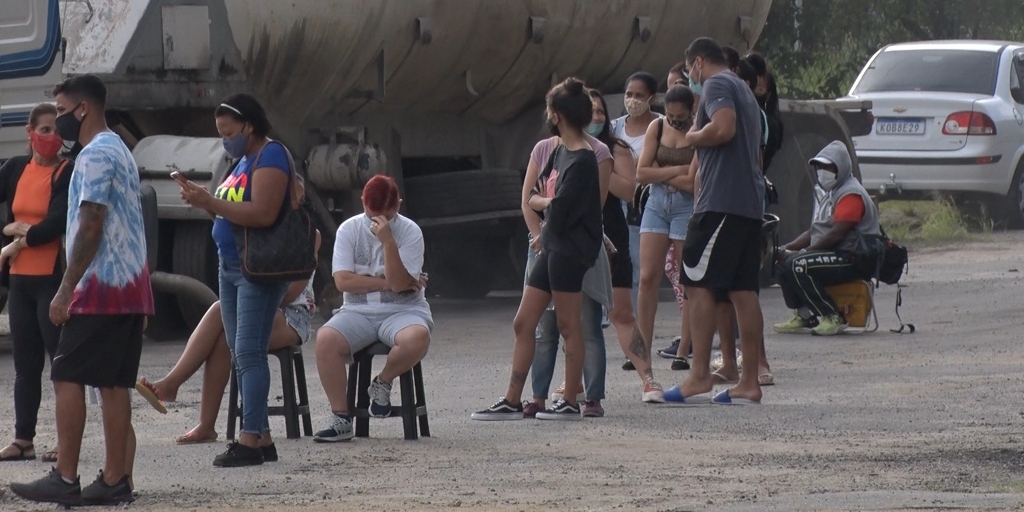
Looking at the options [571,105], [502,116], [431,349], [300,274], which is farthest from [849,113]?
[300,274]

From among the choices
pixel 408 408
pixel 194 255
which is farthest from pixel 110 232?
pixel 194 255

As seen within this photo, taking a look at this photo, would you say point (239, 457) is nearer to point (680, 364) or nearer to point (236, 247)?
point (236, 247)

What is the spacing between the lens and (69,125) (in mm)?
6555

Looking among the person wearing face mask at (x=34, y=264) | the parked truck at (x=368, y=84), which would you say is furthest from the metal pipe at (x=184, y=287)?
the person wearing face mask at (x=34, y=264)

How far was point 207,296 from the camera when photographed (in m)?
11.3

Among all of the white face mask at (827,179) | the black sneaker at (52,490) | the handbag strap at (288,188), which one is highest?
the handbag strap at (288,188)

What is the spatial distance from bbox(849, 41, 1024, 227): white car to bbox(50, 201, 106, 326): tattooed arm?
13111 mm

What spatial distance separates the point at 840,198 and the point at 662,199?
2.09 m

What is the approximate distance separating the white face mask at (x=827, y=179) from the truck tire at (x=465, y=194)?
10.1ft

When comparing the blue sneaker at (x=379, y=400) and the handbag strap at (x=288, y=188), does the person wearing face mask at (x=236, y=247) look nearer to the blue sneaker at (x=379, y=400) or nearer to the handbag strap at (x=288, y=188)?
the handbag strap at (x=288, y=188)

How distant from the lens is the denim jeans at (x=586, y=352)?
843 centimetres

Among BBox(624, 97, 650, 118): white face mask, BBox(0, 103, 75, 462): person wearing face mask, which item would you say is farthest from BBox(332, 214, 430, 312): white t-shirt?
BBox(624, 97, 650, 118): white face mask

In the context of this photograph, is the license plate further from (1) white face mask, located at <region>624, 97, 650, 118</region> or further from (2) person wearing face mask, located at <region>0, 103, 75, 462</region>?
(2) person wearing face mask, located at <region>0, 103, 75, 462</region>

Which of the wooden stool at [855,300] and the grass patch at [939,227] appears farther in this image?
the grass patch at [939,227]
